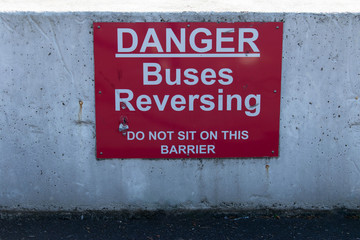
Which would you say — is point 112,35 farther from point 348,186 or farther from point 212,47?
point 348,186

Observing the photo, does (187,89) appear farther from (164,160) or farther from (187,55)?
(164,160)

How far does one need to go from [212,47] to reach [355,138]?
1329mm

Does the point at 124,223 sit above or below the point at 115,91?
below

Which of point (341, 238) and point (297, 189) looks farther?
point (297, 189)

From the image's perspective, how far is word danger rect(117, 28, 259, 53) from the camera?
346 cm

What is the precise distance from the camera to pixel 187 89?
11.6 feet

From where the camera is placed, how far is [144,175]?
3.67 metres

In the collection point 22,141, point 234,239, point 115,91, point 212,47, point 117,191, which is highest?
point 212,47

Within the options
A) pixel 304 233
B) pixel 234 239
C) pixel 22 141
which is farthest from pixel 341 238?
pixel 22 141
